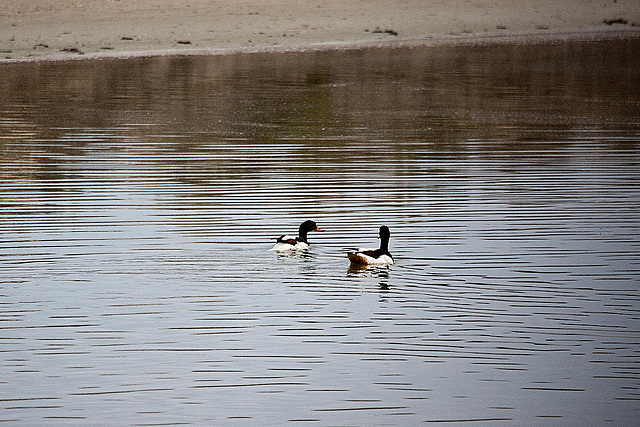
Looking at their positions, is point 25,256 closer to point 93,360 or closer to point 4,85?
point 93,360

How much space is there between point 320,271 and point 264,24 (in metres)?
39.0

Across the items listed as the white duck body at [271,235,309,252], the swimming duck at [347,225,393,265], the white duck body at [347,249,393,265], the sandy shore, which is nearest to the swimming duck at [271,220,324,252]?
the white duck body at [271,235,309,252]

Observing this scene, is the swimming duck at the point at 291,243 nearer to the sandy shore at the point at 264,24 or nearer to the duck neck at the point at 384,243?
the duck neck at the point at 384,243

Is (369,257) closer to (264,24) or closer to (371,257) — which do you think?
(371,257)

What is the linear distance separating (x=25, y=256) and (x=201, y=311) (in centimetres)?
331

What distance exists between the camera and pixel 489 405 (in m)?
8.88

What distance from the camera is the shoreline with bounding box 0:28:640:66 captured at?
44688 millimetres

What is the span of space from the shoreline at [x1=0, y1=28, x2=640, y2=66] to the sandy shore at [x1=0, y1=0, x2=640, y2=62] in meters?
0.09

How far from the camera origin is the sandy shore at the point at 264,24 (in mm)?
47375

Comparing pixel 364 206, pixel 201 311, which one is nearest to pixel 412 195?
pixel 364 206

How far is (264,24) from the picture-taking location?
167ft

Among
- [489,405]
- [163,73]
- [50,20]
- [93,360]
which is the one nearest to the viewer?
[489,405]

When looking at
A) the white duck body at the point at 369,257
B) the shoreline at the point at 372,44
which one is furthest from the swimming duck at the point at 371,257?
the shoreline at the point at 372,44

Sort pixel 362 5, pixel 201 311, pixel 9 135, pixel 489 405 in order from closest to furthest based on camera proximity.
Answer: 1. pixel 489 405
2. pixel 201 311
3. pixel 9 135
4. pixel 362 5
